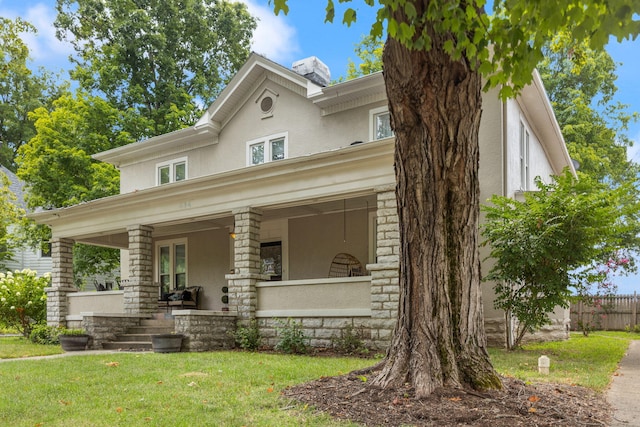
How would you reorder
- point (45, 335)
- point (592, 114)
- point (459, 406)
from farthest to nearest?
point (592, 114)
point (45, 335)
point (459, 406)

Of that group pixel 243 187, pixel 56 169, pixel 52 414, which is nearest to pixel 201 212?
pixel 243 187

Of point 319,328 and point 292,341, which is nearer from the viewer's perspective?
point 292,341

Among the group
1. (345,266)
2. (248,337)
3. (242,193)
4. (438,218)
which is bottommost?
(248,337)

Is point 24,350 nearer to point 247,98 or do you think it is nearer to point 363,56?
point 247,98

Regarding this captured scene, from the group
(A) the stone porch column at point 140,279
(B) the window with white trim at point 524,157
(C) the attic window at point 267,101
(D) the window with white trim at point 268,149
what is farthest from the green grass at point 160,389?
(C) the attic window at point 267,101

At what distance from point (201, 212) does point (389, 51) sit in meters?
7.98

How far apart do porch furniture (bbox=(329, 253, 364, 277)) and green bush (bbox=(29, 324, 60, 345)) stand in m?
7.07

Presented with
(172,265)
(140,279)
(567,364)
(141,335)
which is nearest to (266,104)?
(140,279)

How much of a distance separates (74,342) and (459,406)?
389 inches

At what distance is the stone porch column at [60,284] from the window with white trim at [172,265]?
2873 mm

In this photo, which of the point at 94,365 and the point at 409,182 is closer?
the point at 409,182

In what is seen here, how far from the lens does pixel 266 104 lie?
1495 cm

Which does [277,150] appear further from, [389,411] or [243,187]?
[389,411]

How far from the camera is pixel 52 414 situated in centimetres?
534
